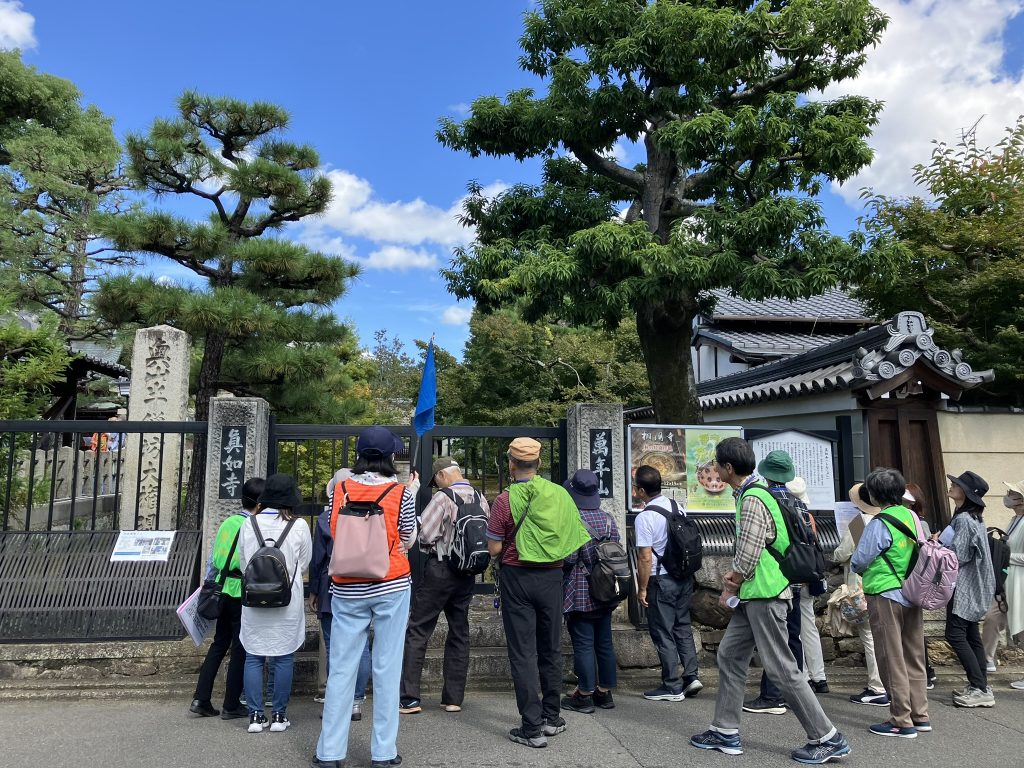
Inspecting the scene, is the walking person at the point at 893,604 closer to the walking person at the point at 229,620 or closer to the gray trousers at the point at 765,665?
the gray trousers at the point at 765,665

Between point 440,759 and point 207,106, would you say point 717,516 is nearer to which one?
point 440,759

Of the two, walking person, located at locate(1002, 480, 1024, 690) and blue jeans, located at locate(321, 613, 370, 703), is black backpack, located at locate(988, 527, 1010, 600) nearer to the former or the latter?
walking person, located at locate(1002, 480, 1024, 690)

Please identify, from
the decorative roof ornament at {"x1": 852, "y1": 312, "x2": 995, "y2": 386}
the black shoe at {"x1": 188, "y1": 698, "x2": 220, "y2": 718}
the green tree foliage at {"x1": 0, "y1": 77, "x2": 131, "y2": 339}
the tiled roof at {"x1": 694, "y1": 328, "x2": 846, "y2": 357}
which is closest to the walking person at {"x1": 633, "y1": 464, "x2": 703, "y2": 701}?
the black shoe at {"x1": 188, "y1": 698, "x2": 220, "y2": 718}

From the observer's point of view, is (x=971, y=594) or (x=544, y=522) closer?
(x=544, y=522)

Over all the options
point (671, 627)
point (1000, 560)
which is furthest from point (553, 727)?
point (1000, 560)

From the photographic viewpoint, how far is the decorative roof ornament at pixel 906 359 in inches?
304

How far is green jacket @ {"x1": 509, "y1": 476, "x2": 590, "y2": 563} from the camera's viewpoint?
4.42m

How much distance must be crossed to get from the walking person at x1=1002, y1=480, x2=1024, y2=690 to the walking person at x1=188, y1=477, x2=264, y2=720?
19.9 ft

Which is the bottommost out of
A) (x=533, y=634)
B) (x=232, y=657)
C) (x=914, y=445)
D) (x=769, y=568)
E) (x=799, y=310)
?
(x=232, y=657)

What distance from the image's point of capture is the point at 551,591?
4488mm

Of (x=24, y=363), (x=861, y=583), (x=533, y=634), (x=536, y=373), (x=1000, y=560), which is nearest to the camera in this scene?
(x=533, y=634)

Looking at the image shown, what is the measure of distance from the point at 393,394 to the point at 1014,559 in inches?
1114

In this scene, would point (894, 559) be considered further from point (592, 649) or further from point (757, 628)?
point (592, 649)

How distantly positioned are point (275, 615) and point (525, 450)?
77.5 inches
